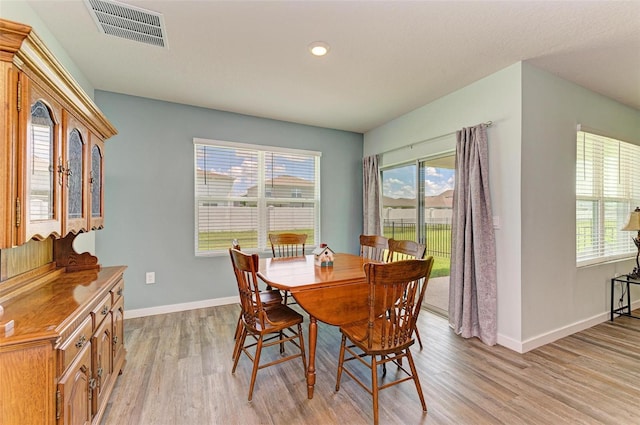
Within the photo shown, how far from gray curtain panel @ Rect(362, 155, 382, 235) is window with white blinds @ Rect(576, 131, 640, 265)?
88.8 inches

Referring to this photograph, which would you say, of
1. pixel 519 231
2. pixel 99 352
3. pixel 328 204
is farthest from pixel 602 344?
pixel 99 352

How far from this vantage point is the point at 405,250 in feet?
8.52

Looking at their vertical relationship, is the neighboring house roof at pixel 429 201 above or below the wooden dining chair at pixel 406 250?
above

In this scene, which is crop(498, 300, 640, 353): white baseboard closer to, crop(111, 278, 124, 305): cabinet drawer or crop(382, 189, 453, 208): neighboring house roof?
crop(382, 189, 453, 208): neighboring house roof

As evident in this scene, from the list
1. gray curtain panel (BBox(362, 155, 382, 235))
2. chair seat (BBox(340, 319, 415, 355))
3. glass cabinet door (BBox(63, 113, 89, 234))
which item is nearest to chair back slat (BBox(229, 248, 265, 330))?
chair seat (BBox(340, 319, 415, 355))

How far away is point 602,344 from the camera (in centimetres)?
265

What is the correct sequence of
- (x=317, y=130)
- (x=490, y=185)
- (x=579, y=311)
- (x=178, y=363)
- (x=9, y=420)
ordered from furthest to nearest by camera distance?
1. (x=317, y=130)
2. (x=579, y=311)
3. (x=490, y=185)
4. (x=178, y=363)
5. (x=9, y=420)

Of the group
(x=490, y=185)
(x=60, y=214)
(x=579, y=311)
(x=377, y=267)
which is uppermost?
(x=490, y=185)

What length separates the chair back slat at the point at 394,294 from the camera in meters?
1.51

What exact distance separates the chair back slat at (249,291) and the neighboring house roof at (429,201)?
237 cm

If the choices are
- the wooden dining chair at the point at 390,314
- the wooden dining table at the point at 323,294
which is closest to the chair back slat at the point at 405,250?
the wooden dining table at the point at 323,294

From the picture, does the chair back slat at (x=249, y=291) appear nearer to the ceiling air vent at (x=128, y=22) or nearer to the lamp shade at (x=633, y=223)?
the ceiling air vent at (x=128, y=22)

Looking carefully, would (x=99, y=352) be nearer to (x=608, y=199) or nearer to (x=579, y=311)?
(x=579, y=311)

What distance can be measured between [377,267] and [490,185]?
1.90 m
